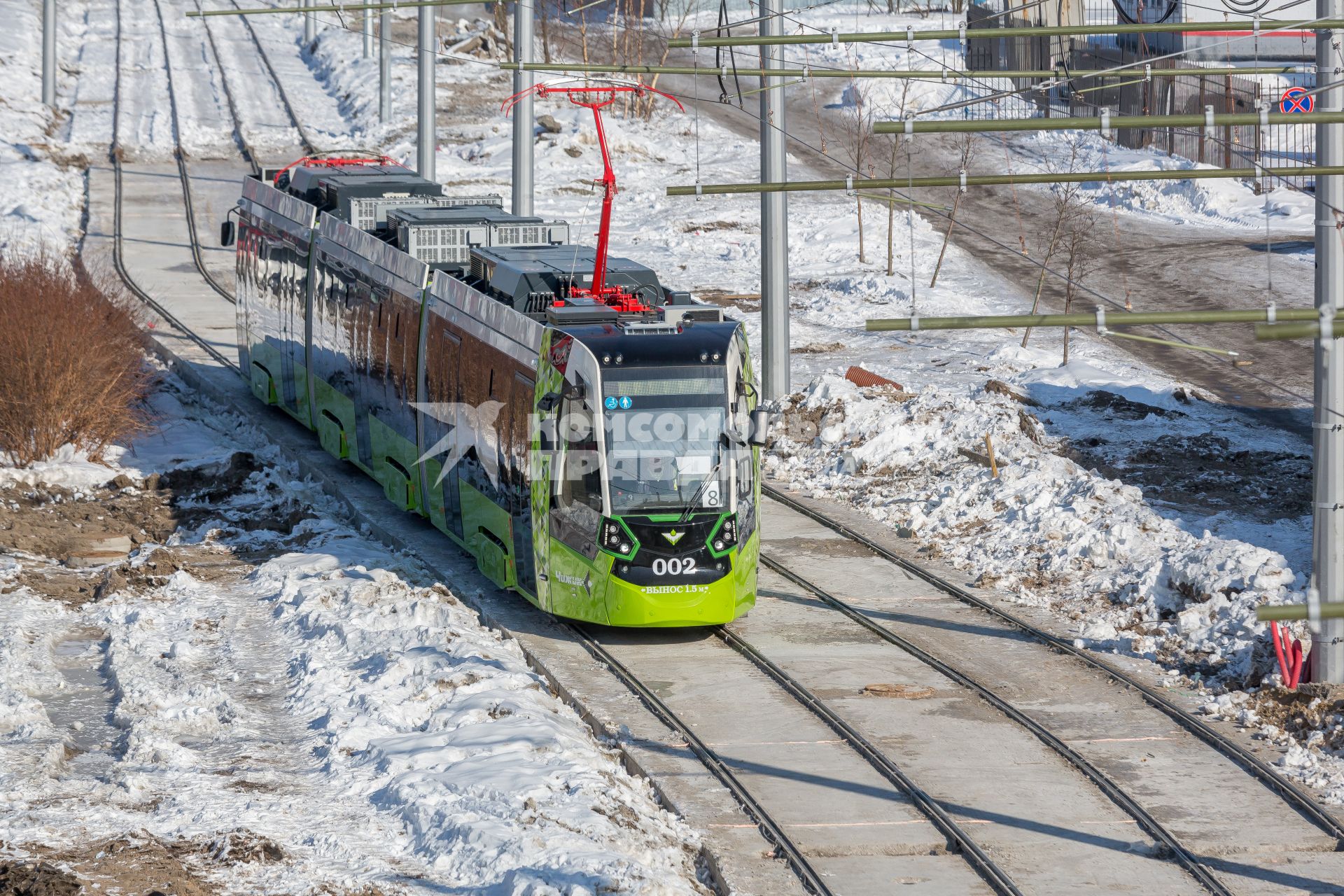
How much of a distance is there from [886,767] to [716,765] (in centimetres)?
143

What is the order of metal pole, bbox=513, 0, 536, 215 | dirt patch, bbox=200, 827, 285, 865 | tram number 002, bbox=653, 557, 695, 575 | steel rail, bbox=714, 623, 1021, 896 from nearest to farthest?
dirt patch, bbox=200, 827, 285, 865
steel rail, bbox=714, 623, 1021, 896
tram number 002, bbox=653, 557, 695, 575
metal pole, bbox=513, 0, 536, 215

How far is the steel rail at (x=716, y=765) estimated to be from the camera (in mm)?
12547

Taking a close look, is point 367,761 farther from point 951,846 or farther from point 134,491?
point 134,491

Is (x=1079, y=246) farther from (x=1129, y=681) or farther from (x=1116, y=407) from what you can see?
(x=1129, y=681)

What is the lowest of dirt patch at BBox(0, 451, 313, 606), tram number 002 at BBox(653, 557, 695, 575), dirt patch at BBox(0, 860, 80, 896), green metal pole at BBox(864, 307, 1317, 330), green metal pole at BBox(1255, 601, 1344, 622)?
dirt patch at BBox(0, 860, 80, 896)

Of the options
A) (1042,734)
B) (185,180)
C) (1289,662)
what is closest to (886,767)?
(1042,734)

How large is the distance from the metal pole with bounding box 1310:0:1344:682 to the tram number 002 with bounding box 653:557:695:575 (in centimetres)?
590

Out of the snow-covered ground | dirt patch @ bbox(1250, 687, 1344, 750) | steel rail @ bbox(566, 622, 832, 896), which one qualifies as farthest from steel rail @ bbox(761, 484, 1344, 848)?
steel rail @ bbox(566, 622, 832, 896)

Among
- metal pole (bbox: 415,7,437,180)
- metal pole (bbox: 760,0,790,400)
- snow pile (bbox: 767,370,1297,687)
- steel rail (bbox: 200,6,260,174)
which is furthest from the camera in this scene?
steel rail (bbox: 200,6,260,174)

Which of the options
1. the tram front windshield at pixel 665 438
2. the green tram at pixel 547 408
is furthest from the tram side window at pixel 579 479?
the tram front windshield at pixel 665 438

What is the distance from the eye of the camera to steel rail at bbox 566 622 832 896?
12.5m

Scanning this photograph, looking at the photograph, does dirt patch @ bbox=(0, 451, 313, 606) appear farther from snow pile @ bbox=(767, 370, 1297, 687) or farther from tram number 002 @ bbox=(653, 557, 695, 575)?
snow pile @ bbox=(767, 370, 1297, 687)

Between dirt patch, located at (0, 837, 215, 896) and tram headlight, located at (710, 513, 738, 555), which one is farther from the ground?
tram headlight, located at (710, 513, 738, 555)

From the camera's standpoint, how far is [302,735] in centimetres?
1493
